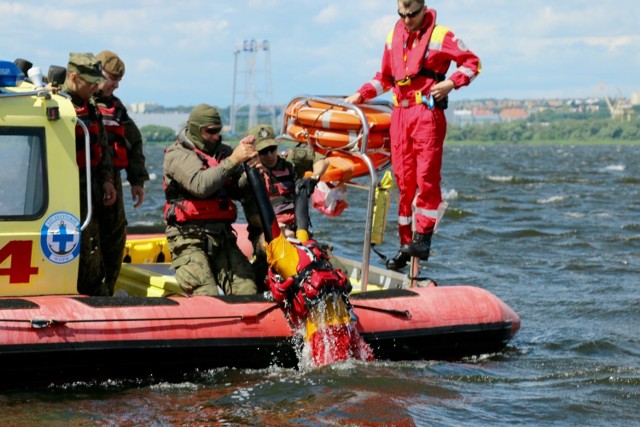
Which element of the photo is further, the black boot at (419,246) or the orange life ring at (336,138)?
the orange life ring at (336,138)

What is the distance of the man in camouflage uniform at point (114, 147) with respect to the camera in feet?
28.3

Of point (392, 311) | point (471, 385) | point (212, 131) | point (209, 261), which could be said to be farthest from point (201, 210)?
point (471, 385)

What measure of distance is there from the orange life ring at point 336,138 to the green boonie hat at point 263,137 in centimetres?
101

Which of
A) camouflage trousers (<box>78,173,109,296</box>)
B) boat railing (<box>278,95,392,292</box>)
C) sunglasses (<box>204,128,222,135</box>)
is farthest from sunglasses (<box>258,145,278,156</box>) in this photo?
camouflage trousers (<box>78,173,109,296</box>)

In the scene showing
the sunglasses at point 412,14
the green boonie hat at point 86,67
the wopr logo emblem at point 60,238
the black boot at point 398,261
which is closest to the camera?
the wopr logo emblem at point 60,238

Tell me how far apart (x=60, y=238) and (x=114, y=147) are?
42.6 inches

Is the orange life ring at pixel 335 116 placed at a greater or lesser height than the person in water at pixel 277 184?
greater

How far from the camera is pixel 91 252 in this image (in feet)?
Result: 27.4

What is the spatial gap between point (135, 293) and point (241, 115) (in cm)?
15295

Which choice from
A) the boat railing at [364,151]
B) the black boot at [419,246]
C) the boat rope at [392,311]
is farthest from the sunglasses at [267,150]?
the black boot at [419,246]

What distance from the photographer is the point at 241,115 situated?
161500 mm

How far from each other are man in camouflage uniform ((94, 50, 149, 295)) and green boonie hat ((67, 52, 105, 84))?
0.34 meters

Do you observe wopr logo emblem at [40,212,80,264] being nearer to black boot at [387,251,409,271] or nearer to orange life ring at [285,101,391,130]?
orange life ring at [285,101,391,130]

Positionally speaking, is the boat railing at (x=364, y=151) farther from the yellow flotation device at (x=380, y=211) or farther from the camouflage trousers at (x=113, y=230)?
the camouflage trousers at (x=113, y=230)
